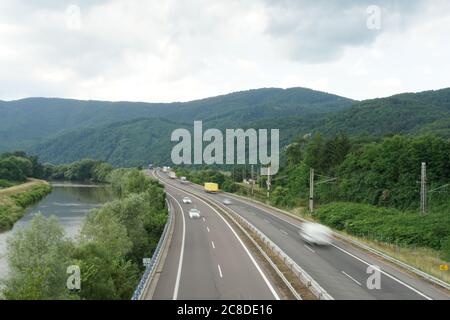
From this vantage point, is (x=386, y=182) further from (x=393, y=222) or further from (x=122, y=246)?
(x=122, y=246)

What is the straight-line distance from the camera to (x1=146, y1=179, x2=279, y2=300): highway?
78.1ft

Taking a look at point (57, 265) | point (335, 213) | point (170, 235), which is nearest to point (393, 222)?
point (335, 213)

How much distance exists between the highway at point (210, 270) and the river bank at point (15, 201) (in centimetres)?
4042

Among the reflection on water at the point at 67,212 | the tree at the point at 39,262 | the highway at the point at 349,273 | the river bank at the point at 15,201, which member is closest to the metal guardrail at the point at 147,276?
the tree at the point at 39,262

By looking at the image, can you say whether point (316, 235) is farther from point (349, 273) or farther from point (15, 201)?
point (15, 201)

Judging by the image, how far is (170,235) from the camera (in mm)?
45125

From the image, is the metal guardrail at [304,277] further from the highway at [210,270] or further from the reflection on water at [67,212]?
the reflection on water at [67,212]

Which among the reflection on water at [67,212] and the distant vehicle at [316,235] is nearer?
the distant vehicle at [316,235]

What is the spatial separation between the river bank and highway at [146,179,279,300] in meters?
40.4

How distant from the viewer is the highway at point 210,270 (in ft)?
78.1

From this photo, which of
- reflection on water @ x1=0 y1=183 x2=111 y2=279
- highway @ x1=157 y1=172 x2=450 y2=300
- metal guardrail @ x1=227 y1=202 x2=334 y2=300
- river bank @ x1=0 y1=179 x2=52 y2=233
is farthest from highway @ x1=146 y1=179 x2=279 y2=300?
river bank @ x1=0 y1=179 x2=52 y2=233

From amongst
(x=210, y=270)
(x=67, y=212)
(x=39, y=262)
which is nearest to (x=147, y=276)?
(x=210, y=270)
